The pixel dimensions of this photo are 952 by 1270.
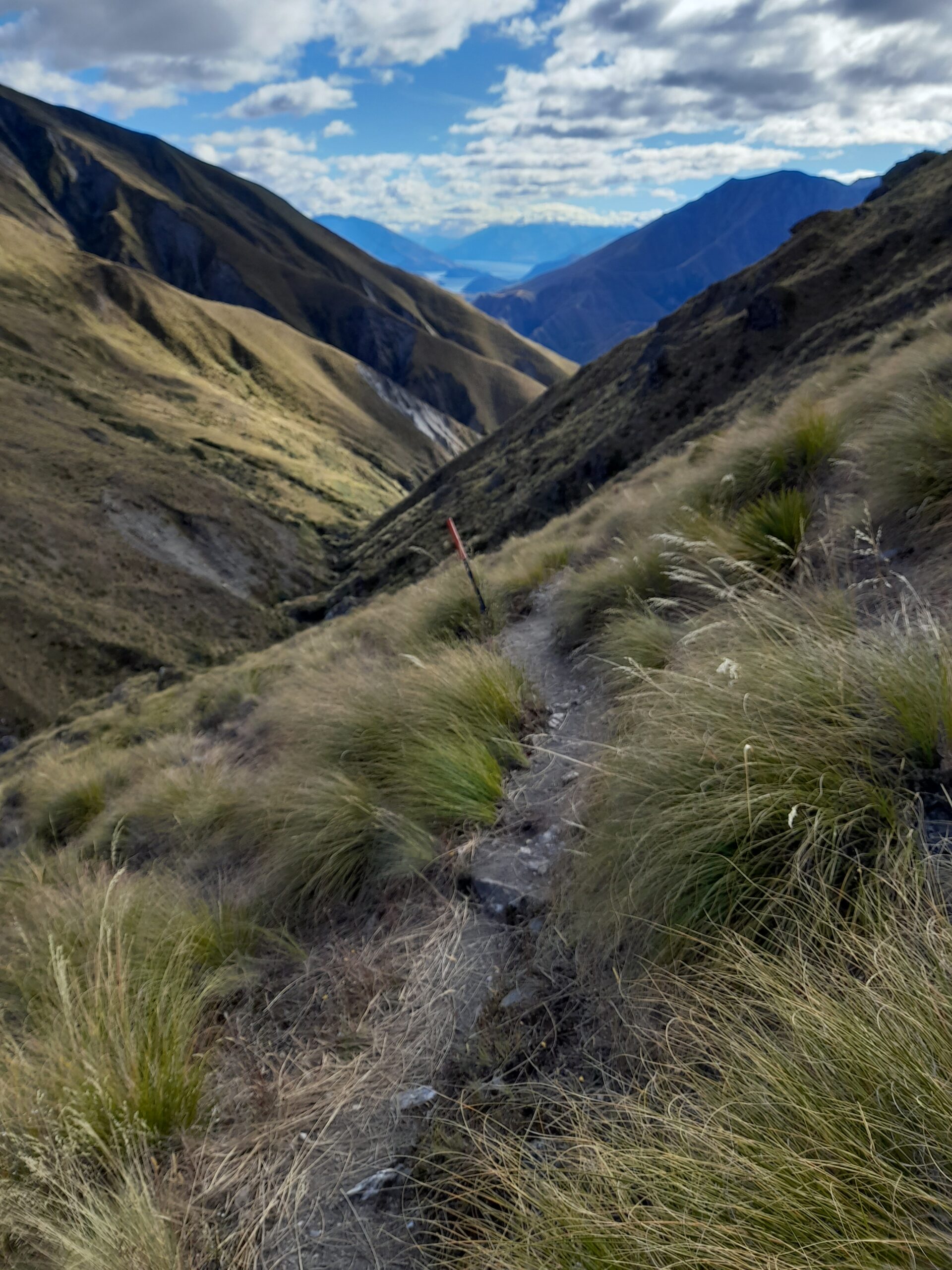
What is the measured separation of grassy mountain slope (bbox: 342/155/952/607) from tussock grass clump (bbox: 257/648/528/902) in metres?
20.1

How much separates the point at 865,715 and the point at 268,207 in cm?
23131

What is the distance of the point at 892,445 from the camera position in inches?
176

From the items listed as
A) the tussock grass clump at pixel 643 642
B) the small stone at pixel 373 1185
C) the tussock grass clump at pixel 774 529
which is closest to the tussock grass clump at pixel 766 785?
the small stone at pixel 373 1185

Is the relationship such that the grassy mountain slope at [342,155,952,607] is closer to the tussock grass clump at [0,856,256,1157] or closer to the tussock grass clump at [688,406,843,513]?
the tussock grass clump at [688,406,843,513]

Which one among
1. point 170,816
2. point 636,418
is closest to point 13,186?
point 636,418

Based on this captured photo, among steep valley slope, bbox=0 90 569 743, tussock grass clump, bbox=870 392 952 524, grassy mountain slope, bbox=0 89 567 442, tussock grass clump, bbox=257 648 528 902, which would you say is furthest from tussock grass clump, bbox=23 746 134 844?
grassy mountain slope, bbox=0 89 567 442

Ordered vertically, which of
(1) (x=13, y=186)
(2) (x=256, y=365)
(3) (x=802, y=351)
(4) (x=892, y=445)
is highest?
(1) (x=13, y=186)

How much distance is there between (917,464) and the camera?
4.19 meters

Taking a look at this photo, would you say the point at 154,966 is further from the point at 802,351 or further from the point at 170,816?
the point at 802,351

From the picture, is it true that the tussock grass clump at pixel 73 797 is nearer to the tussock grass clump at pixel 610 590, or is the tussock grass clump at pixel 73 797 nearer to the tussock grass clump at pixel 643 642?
the tussock grass clump at pixel 610 590

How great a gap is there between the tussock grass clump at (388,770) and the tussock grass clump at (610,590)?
110 centimetres

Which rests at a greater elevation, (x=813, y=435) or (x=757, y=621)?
(x=813, y=435)

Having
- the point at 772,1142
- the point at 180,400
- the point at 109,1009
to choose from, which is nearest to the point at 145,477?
the point at 180,400

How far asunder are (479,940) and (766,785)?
1323 mm
